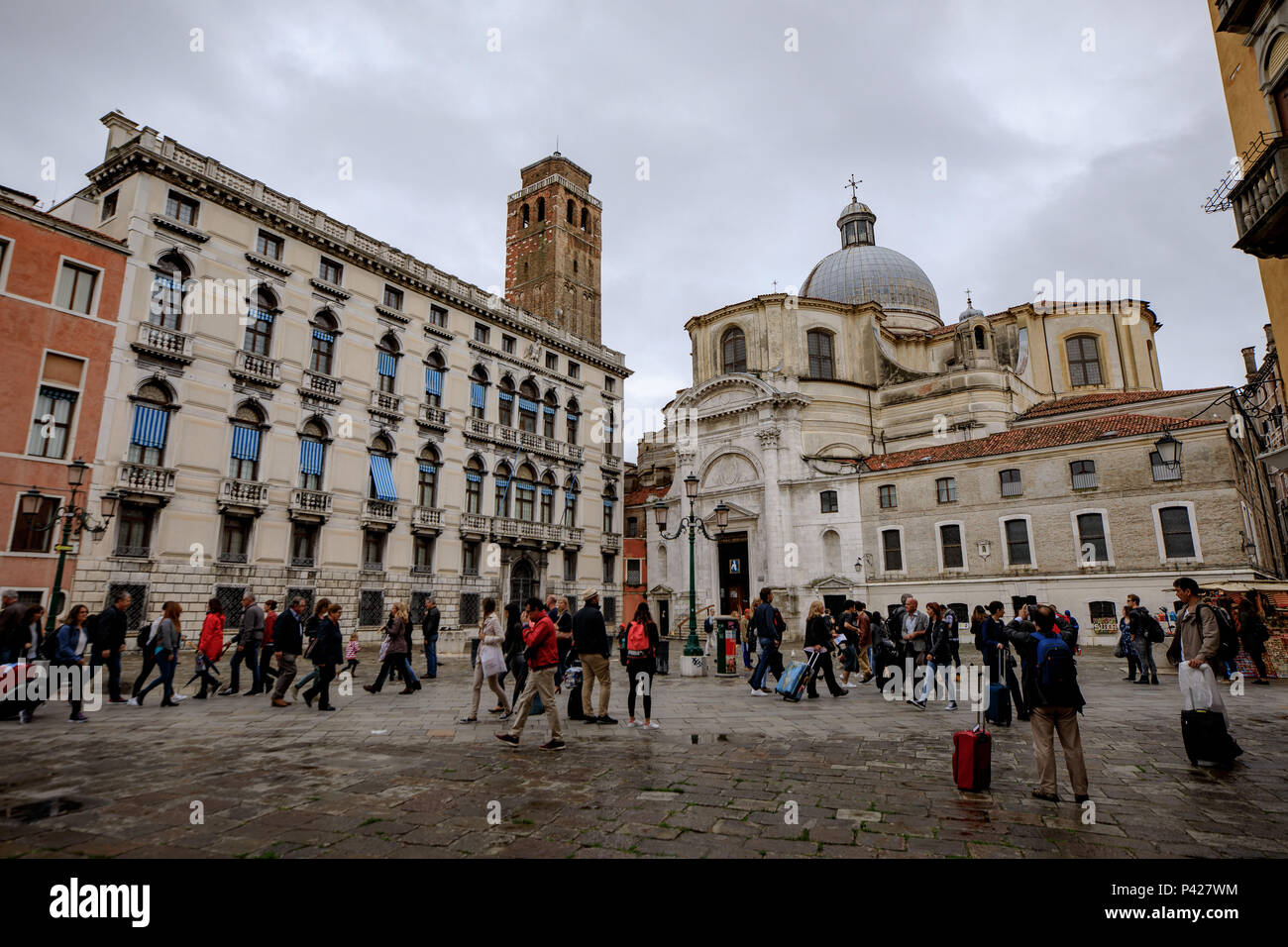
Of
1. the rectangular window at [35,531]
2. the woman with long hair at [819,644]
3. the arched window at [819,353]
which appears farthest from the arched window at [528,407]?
the woman with long hair at [819,644]

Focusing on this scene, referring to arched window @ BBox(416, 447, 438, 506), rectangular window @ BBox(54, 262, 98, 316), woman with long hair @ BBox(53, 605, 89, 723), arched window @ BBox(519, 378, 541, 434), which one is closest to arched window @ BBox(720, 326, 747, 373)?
arched window @ BBox(519, 378, 541, 434)

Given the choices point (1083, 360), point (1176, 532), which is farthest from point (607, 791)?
point (1083, 360)

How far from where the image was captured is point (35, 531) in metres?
18.8

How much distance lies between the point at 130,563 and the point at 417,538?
33.9 ft

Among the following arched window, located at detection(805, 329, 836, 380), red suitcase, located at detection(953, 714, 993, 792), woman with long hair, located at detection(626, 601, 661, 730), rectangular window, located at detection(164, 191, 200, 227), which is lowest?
red suitcase, located at detection(953, 714, 993, 792)

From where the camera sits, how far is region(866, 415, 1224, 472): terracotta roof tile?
2688cm

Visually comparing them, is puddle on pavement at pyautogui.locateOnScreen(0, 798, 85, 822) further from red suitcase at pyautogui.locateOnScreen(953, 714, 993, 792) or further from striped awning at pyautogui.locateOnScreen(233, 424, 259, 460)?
striped awning at pyautogui.locateOnScreen(233, 424, 259, 460)

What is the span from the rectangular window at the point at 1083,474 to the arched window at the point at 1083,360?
50.0 feet

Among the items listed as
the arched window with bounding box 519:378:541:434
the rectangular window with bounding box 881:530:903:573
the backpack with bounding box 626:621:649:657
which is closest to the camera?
the backpack with bounding box 626:621:649:657

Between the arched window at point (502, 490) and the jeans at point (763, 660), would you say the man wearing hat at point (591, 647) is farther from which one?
the arched window at point (502, 490)

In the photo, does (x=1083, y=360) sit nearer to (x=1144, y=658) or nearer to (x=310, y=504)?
(x=1144, y=658)

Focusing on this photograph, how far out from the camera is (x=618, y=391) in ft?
134

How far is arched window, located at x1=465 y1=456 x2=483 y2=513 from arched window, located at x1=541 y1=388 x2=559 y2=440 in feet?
16.7

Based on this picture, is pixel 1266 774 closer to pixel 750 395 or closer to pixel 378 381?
pixel 378 381
